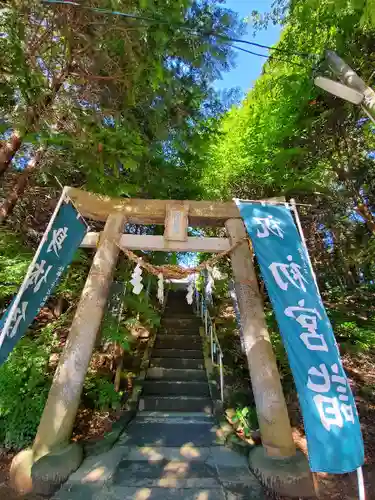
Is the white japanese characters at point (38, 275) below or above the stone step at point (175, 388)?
above

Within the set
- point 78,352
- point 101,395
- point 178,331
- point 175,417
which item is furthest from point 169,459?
point 178,331

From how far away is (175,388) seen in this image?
19.9ft

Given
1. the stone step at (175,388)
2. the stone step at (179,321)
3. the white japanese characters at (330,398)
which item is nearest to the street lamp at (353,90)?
the white japanese characters at (330,398)

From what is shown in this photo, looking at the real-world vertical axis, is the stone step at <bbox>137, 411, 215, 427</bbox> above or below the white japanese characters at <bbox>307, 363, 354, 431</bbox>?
below

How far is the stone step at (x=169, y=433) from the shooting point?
4336mm

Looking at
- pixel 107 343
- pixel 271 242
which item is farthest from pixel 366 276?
pixel 107 343

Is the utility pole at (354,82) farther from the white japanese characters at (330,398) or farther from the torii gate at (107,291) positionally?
the white japanese characters at (330,398)

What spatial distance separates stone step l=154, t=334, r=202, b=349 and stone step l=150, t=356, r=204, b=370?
739 mm

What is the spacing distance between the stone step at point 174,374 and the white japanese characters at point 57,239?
4.06m

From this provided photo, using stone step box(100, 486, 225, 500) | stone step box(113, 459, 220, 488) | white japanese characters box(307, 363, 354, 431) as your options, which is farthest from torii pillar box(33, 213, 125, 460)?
white japanese characters box(307, 363, 354, 431)

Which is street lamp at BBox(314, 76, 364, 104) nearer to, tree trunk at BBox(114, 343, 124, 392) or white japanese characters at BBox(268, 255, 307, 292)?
white japanese characters at BBox(268, 255, 307, 292)

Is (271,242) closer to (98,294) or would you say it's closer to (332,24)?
(98,294)

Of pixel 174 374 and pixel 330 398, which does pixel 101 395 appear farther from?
pixel 330 398

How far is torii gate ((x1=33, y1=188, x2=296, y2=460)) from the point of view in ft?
12.4
